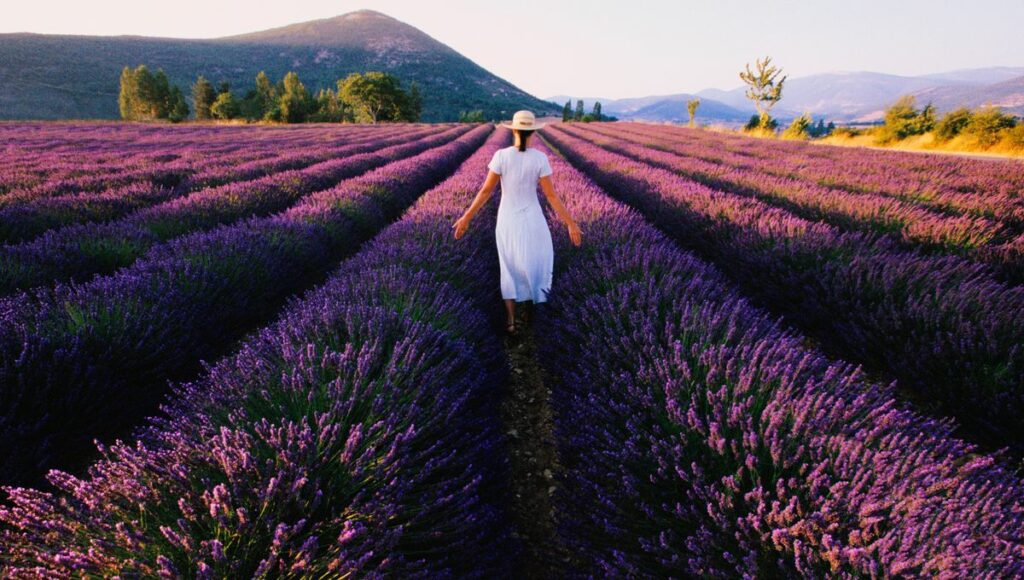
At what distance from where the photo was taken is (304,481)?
105 centimetres

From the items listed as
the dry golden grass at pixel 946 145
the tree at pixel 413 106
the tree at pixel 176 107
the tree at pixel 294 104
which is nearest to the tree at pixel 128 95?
the tree at pixel 176 107

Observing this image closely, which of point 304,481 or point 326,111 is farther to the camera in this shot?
point 326,111

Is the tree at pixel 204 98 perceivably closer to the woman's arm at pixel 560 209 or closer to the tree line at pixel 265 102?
the tree line at pixel 265 102

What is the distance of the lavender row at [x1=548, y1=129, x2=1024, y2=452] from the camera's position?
218cm

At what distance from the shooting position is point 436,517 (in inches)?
Result: 49.3

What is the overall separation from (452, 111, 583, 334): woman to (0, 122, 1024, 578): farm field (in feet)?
0.85

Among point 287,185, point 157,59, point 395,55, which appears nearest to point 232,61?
point 157,59

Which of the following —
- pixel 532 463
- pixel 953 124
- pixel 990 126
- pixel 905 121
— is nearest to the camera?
pixel 532 463

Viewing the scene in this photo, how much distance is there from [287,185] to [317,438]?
654 centimetres

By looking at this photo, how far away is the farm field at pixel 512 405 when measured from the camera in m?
1.06

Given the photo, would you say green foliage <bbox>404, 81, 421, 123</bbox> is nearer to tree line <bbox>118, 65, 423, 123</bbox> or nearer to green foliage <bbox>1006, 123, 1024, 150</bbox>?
tree line <bbox>118, 65, 423, 123</bbox>

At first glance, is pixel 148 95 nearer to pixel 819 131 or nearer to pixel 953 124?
pixel 953 124

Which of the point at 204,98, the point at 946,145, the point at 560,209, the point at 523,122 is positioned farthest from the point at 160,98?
the point at 946,145

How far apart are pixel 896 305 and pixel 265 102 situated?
190 feet
